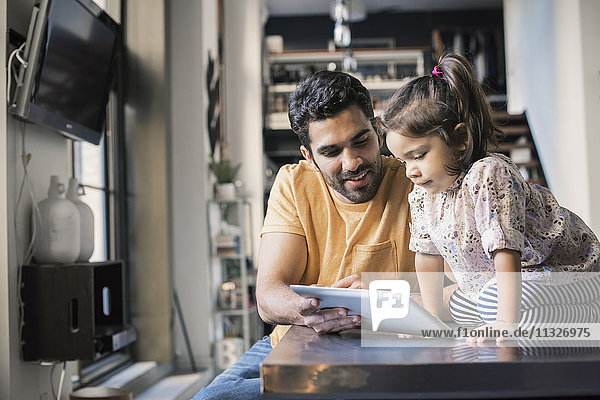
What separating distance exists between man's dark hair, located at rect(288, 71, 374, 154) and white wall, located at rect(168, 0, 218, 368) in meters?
3.15

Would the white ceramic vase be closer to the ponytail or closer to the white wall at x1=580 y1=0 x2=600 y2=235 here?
the white wall at x1=580 y1=0 x2=600 y2=235

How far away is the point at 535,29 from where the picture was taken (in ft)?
21.7

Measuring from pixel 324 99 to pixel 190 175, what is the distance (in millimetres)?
3290

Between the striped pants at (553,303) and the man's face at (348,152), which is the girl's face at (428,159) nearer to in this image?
the striped pants at (553,303)

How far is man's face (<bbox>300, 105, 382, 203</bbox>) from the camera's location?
200cm

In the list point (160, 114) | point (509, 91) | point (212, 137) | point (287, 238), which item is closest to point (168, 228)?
point (160, 114)

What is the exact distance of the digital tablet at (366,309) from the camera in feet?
3.95

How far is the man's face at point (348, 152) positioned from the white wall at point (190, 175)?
10.4ft

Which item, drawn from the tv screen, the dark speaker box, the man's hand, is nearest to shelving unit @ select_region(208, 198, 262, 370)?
the tv screen

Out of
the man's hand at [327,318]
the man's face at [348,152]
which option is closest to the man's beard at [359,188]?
the man's face at [348,152]

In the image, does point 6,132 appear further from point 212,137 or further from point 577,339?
point 212,137

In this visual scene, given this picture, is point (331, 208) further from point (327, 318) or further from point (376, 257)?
point (327, 318)

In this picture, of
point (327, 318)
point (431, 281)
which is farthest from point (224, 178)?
point (327, 318)

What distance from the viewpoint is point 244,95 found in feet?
24.4
